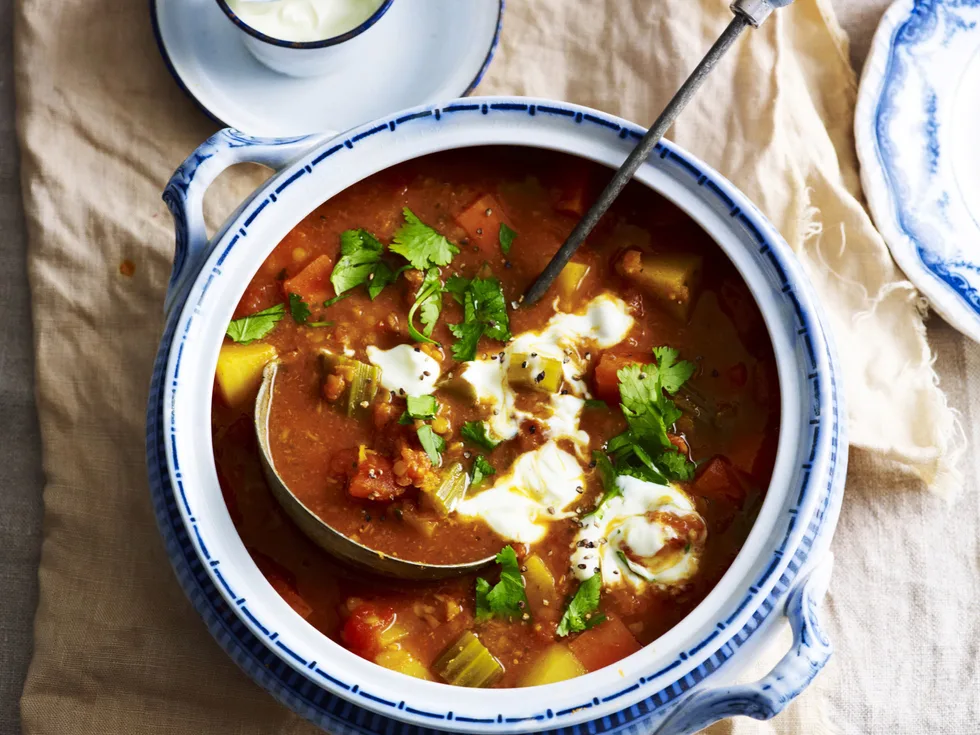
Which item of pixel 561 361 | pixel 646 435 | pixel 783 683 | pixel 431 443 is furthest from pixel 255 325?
pixel 783 683

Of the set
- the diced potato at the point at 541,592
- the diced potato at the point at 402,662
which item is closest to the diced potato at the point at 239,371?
the diced potato at the point at 402,662

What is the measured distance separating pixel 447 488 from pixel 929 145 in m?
1.81

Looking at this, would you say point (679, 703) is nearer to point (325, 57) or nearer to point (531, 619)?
point (531, 619)

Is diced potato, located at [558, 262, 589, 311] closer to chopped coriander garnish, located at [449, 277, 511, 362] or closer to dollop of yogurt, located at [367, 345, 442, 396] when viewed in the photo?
chopped coriander garnish, located at [449, 277, 511, 362]

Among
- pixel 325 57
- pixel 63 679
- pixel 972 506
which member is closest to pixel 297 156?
pixel 325 57

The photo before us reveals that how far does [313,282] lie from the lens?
243cm

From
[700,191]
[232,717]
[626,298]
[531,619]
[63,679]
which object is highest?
[700,191]

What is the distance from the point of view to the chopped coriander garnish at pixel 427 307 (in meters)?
2.40

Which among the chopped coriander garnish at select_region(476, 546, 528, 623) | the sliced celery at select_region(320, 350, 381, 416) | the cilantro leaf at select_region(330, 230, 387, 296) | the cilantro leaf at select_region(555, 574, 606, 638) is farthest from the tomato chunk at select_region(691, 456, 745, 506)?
the cilantro leaf at select_region(330, 230, 387, 296)

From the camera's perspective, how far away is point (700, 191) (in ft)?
7.48

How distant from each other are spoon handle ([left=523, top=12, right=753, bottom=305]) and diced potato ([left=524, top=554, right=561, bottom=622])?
28.8 inches

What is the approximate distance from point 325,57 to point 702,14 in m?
1.12

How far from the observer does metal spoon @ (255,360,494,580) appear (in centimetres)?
216

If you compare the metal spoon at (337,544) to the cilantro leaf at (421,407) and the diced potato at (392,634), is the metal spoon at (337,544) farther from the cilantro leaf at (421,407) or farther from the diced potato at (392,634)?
the cilantro leaf at (421,407)
